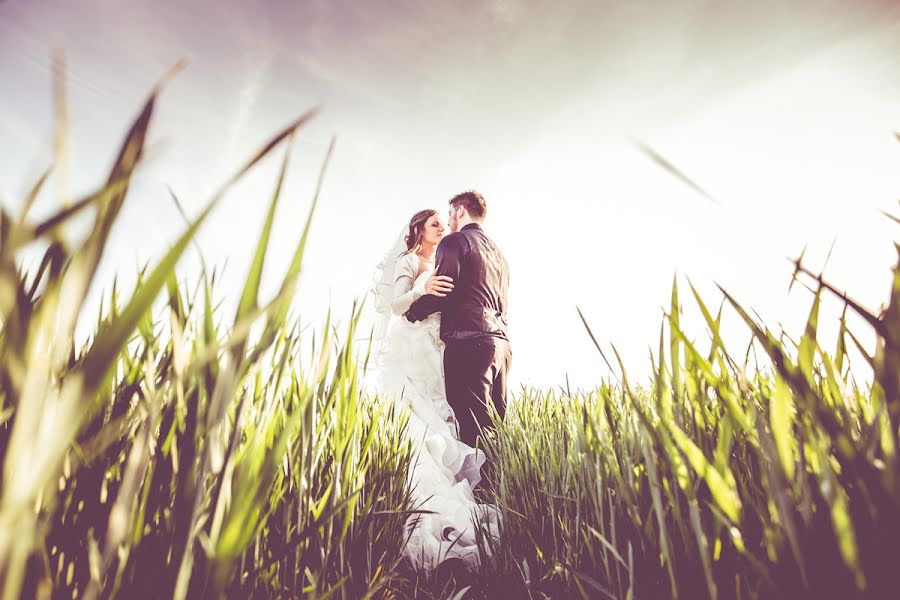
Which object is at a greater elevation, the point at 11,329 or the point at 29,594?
the point at 11,329

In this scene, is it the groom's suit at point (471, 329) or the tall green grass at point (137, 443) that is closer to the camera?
the tall green grass at point (137, 443)

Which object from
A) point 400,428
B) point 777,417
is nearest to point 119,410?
point 777,417

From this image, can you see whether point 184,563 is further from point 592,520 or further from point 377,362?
point 377,362

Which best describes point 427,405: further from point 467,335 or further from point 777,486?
point 777,486

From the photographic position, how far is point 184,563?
0.32 metres

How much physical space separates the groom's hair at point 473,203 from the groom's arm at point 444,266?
67 centimetres

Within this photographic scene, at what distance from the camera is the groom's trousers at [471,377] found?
2994mm

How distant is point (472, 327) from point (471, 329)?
0.6 inches

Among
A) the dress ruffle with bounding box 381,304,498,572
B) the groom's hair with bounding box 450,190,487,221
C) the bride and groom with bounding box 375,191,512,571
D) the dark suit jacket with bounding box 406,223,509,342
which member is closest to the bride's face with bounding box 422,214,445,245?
the bride and groom with bounding box 375,191,512,571

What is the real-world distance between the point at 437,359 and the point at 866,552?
3183mm

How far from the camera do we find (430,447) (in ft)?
8.57

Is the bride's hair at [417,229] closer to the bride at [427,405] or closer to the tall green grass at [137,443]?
the bride at [427,405]

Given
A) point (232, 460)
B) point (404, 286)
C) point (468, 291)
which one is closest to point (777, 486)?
point (232, 460)

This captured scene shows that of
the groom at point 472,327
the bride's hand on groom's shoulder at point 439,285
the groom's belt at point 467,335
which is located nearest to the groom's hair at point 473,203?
the groom at point 472,327
